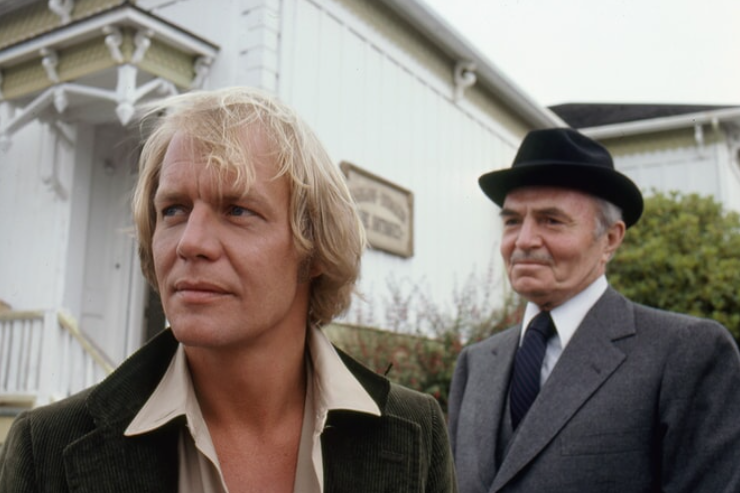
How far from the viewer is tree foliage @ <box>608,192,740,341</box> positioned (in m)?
11.5

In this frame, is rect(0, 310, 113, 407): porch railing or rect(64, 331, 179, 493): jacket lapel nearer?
rect(64, 331, 179, 493): jacket lapel

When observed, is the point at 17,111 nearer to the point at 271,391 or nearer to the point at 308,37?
the point at 308,37

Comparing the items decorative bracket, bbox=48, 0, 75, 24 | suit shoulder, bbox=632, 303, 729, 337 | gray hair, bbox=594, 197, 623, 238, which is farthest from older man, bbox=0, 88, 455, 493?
decorative bracket, bbox=48, 0, 75, 24

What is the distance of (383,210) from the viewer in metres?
9.45

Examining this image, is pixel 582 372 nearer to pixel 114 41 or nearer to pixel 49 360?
pixel 114 41

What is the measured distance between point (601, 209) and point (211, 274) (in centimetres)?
174

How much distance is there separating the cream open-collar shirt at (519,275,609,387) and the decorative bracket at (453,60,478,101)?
907 centimetres

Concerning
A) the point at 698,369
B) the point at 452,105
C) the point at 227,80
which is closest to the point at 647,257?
the point at 452,105

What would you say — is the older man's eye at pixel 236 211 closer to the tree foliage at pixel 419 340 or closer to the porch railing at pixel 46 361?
the tree foliage at pixel 419 340

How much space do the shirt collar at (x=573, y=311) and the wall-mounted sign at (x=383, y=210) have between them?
19.3ft

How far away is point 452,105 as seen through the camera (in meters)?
11.6

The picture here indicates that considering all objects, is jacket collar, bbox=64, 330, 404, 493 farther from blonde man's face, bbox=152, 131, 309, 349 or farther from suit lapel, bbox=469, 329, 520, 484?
suit lapel, bbox=469, 329, 520, 484

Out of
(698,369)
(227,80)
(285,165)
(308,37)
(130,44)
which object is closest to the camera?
(285,165)

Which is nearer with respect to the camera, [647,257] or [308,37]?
[308,37]
